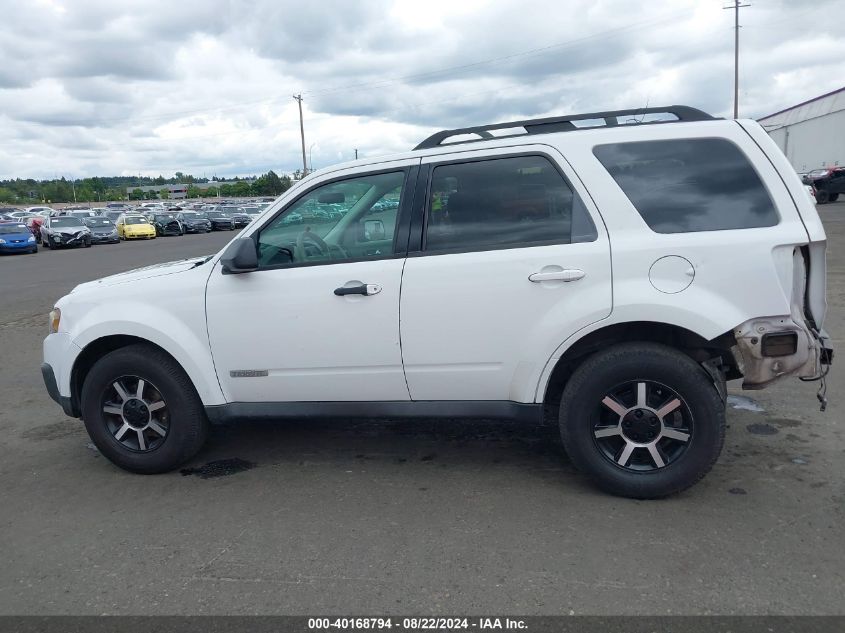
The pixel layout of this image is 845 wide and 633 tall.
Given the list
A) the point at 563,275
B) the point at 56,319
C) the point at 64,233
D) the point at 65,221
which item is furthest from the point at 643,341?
the point at 65,221

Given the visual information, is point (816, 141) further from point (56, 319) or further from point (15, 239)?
point (56, 319)

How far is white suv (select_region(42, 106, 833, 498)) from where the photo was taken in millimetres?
3621

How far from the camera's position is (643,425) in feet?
12.4

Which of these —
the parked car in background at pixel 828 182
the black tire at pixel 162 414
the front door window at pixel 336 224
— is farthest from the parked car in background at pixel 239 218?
the front door window at pixel 336 224

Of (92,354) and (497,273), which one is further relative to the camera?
(92,354)

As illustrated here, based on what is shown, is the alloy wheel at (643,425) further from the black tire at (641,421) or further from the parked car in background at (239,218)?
the parked car in background at (239,218)

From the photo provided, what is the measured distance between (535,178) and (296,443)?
2.51 meters

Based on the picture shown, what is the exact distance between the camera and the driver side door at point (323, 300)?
3.98m

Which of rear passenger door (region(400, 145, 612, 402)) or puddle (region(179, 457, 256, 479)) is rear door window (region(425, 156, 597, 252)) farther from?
puddle (region(179, 457, 256, 479))

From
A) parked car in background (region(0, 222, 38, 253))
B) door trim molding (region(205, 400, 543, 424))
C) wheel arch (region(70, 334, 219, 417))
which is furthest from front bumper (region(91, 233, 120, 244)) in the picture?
door trim molding (region(205, 400, 543, 424))

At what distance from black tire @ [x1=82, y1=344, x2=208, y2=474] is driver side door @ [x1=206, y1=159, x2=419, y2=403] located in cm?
28

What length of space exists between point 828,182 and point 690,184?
33690mm
